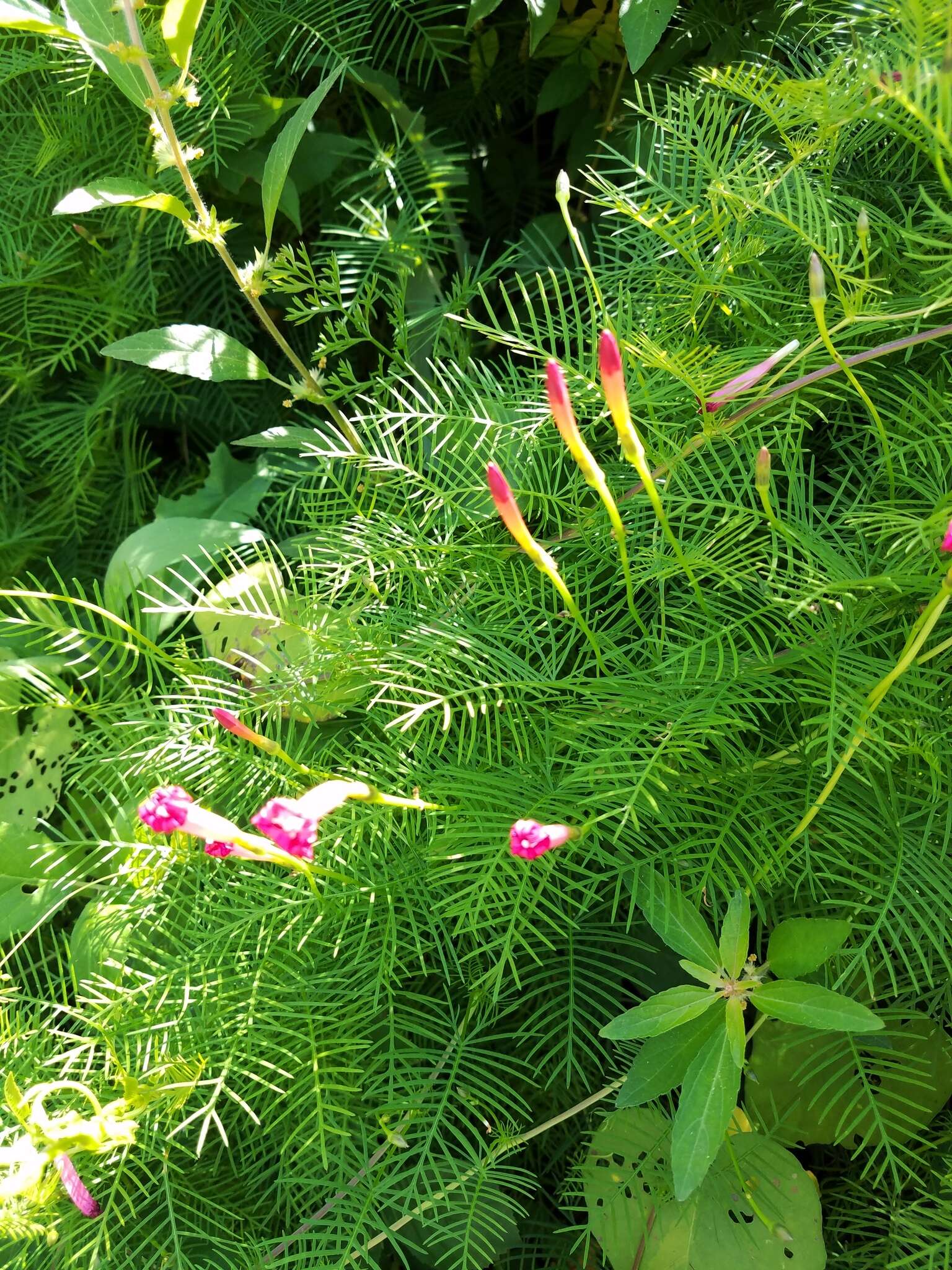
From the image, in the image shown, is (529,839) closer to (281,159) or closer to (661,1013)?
(661,1013)

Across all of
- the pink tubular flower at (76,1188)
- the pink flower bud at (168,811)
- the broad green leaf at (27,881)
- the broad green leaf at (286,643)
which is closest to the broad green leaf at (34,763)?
the broad green leaf at (27,881)

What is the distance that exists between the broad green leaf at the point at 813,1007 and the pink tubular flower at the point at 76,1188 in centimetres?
31

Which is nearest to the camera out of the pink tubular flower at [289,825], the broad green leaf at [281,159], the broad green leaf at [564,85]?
the pink tubular flower at [289,825]

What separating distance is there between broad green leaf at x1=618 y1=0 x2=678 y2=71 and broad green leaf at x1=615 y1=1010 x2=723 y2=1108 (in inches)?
19.9

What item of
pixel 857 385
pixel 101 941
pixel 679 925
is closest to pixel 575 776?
pixel 679 925

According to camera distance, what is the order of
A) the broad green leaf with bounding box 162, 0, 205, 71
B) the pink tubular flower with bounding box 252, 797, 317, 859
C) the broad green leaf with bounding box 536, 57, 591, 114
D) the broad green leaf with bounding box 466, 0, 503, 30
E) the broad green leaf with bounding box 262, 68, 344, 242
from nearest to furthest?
the pink tubular flower with bounding box 252, 797, 317, 859
the broad green leaf with bounding box 162, 0, 205, 71
the broad green leaf with bounding box 262, 68, 344, 242
the broad green leaf with bounding box 466, 0, 503, 30
the broad green leaf with bounding box 536, 57, 591, 114

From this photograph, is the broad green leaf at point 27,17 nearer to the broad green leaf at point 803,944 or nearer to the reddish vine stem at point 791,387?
the reddish vine stem at point 791,387

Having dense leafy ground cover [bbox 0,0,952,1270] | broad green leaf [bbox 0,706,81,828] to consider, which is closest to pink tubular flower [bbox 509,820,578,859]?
dense leafy ground cover [bbox 0,0,952,1270]

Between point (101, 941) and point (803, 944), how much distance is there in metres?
0.37

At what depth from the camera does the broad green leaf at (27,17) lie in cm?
45

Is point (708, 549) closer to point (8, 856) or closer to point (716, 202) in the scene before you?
point (716, 202)

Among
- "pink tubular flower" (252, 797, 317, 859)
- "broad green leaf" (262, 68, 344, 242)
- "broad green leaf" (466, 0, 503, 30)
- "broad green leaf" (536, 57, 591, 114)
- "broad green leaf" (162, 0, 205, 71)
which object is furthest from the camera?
"broad green leaf" (536, 57, 591, 114)

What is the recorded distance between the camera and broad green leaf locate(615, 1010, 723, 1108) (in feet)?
1.44

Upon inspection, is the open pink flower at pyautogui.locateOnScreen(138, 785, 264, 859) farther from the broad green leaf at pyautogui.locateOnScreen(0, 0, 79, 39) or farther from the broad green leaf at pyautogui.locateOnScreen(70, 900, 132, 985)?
the broad green leaf at pyautogui.locateOnScreen(0, 0, 79, 39)
